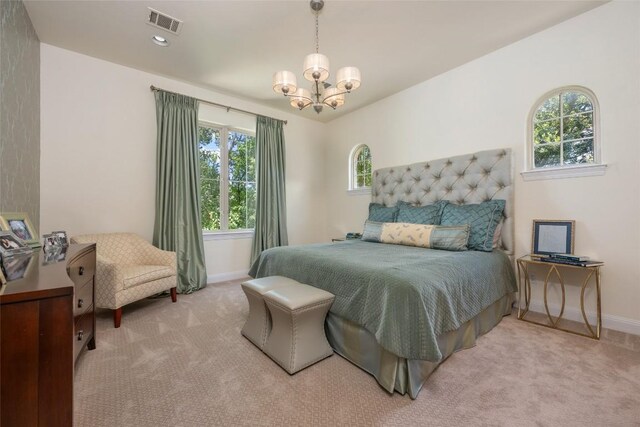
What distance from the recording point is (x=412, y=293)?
1.37 metres

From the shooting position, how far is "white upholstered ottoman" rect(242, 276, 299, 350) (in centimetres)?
185

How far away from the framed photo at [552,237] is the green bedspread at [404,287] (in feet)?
1.11

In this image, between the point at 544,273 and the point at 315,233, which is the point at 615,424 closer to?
the point at 544,273

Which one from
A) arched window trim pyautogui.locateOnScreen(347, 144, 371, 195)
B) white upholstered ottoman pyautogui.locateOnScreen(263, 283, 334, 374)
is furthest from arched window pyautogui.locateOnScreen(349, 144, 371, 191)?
white upholstered ottoman pyautogui.locateOnScreen(263, 283, 334, 374)

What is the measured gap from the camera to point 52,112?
2584mm

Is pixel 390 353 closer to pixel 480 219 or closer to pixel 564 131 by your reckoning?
pixel 480 219

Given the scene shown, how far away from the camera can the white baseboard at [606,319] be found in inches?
79.9

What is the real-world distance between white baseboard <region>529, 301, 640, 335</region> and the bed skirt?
70cm

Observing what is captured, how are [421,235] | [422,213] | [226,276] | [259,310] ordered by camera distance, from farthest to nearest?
[226,276] → [422,213] → [421,235] → [259,310]

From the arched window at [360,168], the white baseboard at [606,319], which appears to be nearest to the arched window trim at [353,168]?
the arched window at [360,168]

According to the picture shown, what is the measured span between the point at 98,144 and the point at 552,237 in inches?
176

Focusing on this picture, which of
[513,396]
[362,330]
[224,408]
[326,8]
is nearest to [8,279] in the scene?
[224,408]

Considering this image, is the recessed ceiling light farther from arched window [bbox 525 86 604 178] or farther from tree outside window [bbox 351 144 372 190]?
arched window [bbox 525 86 604 178]

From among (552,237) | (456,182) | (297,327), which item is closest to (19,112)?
(297,327)
